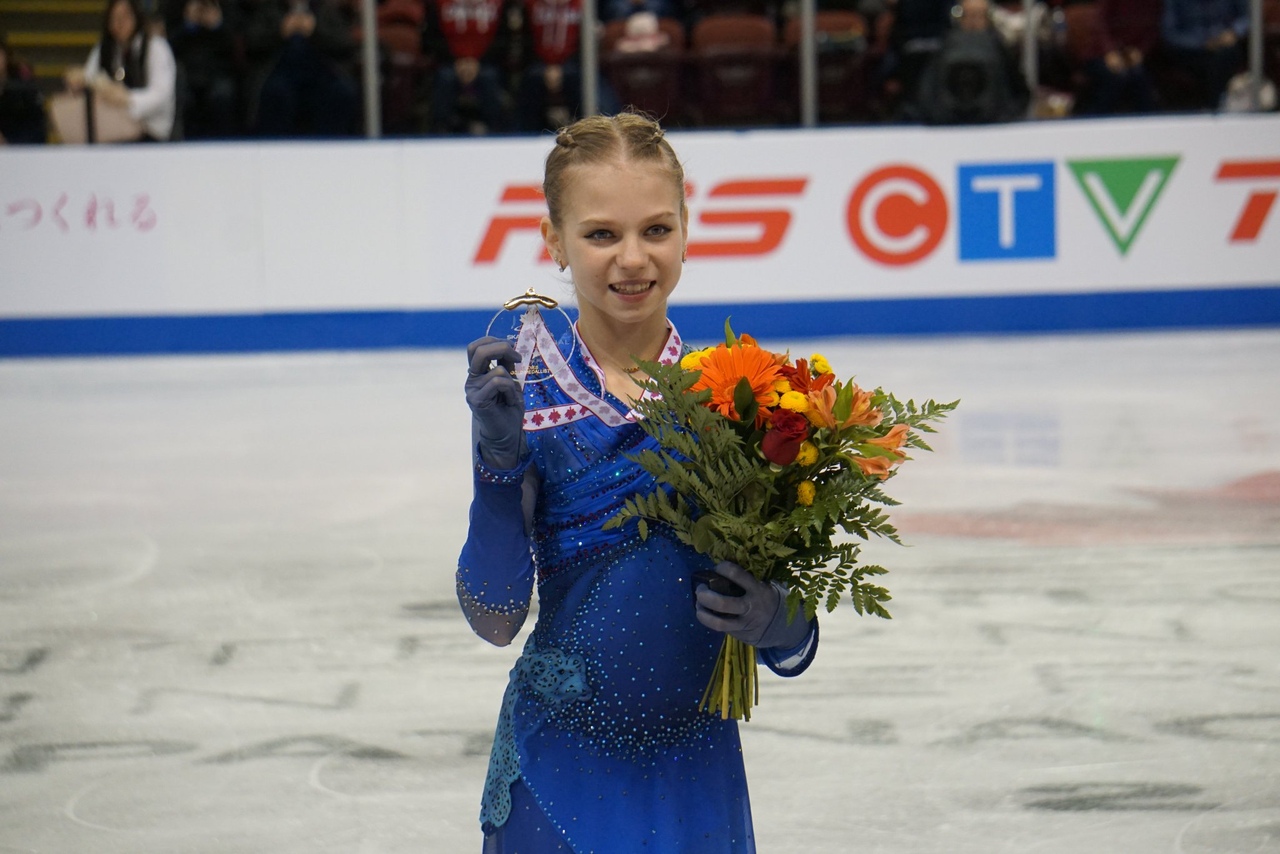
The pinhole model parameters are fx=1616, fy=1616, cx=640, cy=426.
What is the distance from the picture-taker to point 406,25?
10.7 m

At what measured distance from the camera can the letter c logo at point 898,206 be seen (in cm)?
964

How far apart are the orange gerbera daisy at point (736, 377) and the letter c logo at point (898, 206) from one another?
27.2 feet

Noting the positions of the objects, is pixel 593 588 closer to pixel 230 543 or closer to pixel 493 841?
pixel 493 841

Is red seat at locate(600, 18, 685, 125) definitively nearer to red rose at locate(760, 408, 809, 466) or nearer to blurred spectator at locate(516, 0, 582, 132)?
blurred spectator at locate(516, 0, 582, 132)

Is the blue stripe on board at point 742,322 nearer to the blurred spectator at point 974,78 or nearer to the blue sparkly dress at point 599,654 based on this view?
the blurred spectator at point 974,78

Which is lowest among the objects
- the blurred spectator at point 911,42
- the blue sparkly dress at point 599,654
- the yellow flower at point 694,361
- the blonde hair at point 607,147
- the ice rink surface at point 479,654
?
the ice rink surface at point 479,654

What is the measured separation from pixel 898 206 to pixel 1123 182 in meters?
1.37

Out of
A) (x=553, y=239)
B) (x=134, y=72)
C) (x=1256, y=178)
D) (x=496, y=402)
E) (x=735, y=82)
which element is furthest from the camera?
(x=735, y=82)

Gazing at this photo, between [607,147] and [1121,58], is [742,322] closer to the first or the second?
[1121,58]

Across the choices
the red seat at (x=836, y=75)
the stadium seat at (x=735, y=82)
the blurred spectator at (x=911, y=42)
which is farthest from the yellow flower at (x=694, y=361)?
the red seat at (x=836, y=75)

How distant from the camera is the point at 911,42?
10.2 m

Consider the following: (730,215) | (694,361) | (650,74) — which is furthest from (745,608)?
(650,74)

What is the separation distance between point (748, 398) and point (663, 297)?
170 millimetres

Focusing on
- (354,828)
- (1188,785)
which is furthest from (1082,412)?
(354,828)
